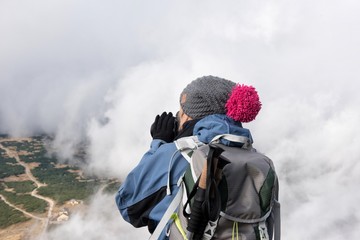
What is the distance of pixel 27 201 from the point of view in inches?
1848

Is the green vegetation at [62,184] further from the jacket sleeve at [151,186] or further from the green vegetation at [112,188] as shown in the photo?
the jacket sleeve at [151,186]

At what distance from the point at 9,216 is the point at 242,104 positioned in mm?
46994

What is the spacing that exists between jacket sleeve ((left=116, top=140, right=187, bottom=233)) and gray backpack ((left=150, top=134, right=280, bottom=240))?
0.10m

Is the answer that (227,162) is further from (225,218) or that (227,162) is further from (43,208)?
(43,208)

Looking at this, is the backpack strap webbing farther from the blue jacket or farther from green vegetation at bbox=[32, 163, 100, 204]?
green vegetation at bbox=[32, 163, 100, 204]

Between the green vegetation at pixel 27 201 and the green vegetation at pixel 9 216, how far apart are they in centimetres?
136

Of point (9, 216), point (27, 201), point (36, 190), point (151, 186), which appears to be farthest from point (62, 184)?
point (151, 186)

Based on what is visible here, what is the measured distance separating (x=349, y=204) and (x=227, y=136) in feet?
204

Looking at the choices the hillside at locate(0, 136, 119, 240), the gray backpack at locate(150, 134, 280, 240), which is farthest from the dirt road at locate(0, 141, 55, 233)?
the gray backpack at locate(150, 134, 280, 240)

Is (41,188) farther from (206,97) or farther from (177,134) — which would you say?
(206,97)

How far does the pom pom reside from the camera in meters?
2.28

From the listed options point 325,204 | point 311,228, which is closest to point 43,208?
point 311,228

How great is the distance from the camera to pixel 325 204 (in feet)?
192

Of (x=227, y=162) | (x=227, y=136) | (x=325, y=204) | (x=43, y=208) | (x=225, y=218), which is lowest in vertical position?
(x=43, y=208)
